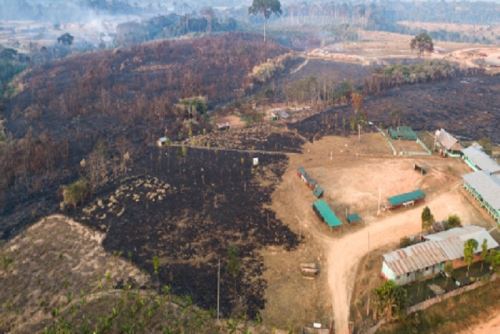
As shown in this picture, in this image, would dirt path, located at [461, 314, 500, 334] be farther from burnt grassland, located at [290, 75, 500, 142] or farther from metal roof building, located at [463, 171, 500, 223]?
burnt grassland, located at [290, 75, 500, 142]

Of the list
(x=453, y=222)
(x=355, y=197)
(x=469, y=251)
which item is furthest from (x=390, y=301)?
(x=355, y=197)

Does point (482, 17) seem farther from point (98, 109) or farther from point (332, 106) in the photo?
point (98, 109)

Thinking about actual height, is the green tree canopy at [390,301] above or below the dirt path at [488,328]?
above

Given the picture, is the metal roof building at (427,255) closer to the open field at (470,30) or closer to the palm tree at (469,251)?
the palm tree at (469,251)

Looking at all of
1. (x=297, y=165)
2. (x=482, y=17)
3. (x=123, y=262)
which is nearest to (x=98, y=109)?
(x=297, y=165)

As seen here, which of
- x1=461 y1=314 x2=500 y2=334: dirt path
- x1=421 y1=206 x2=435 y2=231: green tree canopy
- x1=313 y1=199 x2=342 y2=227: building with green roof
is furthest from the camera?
x1=313 y1=199 x2=342 y2=227: building with green roof

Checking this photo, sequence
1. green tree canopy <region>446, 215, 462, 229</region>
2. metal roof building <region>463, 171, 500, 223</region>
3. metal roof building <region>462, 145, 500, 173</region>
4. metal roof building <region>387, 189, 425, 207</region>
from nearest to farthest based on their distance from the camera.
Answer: green tree canopy <region>446, 215, 462, 229</region> → metal roof building <region>463, 171, 500, 223</region> → metal roof building <region>387, 189, 425, 207</region> → metal roof building <region>462, 145, 500, 173</region>

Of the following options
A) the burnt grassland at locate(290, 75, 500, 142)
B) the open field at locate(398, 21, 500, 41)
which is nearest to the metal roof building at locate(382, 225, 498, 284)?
the burnt grassland at locate(290, 75, 500, 142)

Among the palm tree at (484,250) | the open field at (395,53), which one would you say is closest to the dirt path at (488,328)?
the palm tree at (484,250)
